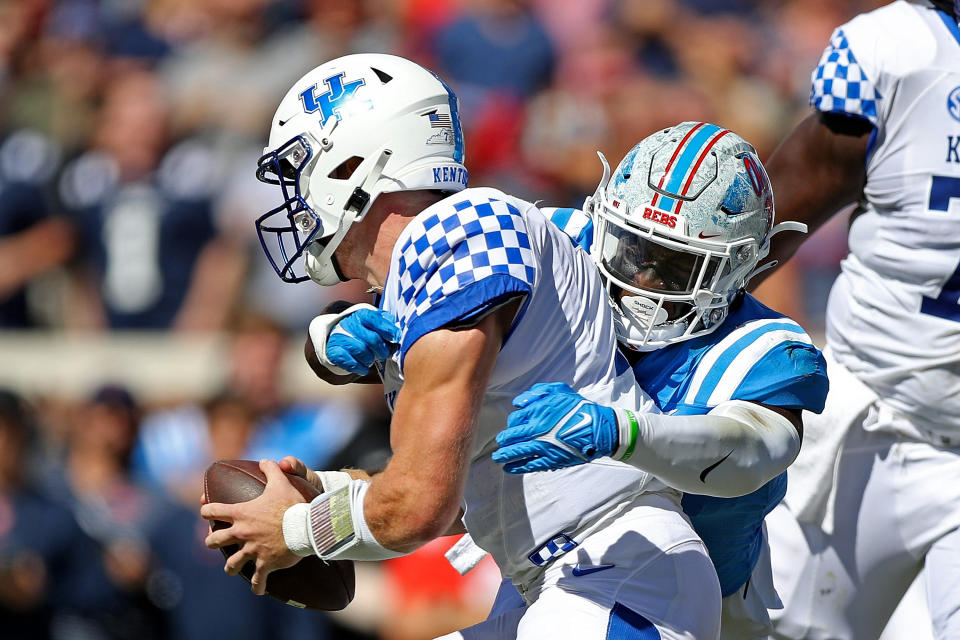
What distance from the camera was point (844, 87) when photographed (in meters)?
3.59

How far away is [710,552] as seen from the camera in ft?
10.0

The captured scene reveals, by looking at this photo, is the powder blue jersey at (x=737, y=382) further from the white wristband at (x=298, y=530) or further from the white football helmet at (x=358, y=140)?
the white wristband at (x=298, y=530)

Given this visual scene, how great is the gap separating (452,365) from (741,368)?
73 cm

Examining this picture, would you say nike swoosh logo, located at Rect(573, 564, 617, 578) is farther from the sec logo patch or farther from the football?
the sec logo patch

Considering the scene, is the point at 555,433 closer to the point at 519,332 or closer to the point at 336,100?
the point at 519,332

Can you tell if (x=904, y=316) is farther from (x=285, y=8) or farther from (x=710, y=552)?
(x=285, y=8)

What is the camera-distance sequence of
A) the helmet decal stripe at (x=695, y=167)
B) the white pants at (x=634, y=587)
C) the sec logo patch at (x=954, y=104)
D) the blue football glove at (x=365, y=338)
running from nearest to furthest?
the white pants at (x=634, y=587), the blue football glove at (x=365, y=338), the helmet decal stripe at (x=695, y=167), the sec logo patch at (x=954, y=104)

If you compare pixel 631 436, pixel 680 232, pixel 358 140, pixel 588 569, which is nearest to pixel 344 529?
pixel 588 569

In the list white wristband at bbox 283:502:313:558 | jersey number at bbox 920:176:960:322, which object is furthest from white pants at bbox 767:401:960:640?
white wristband at bbox 283:502:313:558

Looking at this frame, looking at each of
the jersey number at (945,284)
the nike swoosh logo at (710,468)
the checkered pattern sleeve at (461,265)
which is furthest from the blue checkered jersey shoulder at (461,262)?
the jersey number at (945,284)

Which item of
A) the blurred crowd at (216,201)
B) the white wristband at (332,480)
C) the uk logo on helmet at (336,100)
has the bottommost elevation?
the blurred crowd at (216,201)

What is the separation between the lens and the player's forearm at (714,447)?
2510 mm

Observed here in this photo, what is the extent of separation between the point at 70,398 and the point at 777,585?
5.52 metres

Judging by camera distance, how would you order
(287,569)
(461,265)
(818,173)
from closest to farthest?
(461,265)
(287,569)
(818,173)
